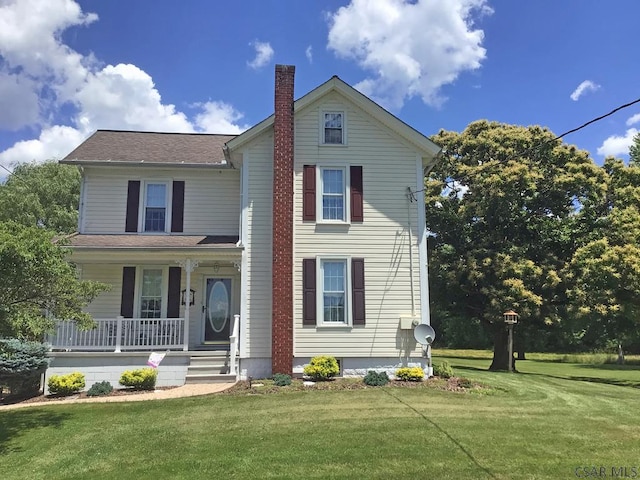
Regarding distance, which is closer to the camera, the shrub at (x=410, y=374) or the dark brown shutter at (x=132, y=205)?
the shrub at (x=410, y=374)

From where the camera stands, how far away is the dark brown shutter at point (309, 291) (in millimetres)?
13031

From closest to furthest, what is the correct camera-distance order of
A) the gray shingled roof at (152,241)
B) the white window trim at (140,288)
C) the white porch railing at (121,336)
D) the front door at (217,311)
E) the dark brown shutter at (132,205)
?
the white porch railing at (121,336)
the gray shingled roof at (152,241)
the white window trim at (140,288)
the front door at (217,311)
the dark brown shutter at (132,205)

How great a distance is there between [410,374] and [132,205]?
31.5ft

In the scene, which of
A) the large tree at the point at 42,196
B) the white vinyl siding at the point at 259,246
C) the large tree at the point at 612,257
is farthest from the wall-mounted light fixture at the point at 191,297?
the large tree at the point at 42,196

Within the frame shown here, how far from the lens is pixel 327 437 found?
7.37m

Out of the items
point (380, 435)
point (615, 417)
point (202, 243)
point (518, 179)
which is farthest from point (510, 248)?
point (380, 435)

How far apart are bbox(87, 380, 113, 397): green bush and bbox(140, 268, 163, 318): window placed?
2.67 metres

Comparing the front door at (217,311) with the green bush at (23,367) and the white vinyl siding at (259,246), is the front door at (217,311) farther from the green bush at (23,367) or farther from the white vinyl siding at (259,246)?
the green bush at (23,367)

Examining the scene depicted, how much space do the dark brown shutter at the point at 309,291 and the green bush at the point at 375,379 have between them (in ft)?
6.70

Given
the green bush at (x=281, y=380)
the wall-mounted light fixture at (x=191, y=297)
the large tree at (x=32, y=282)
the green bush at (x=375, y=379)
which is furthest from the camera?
the wall-mounted light fixture at (x=191, y=297)

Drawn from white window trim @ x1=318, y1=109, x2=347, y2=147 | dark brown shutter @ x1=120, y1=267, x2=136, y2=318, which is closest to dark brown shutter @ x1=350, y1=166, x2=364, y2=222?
white window trim @ x1=318, y1=109, x2=347, y2=147

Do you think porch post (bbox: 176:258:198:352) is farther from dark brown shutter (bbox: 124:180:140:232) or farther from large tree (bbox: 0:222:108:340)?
large tree (bbox: 0:222:108:340)

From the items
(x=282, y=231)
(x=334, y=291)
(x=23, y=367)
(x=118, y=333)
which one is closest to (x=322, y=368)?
(x=334, y=291)

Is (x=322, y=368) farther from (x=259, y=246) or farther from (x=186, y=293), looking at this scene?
(x=186, y=293)
